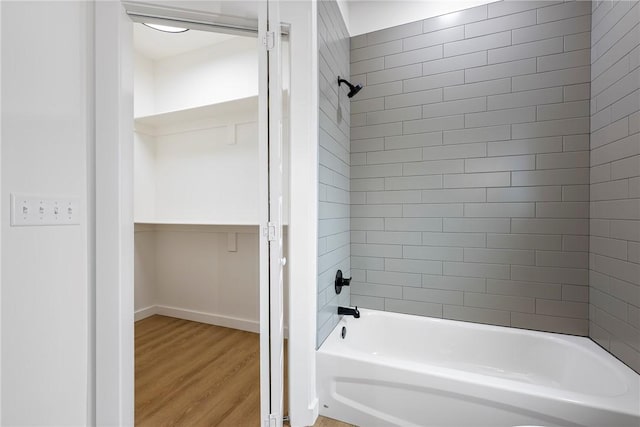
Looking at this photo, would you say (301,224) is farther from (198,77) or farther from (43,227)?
(198,77)

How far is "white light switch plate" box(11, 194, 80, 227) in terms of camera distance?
1.07 metres

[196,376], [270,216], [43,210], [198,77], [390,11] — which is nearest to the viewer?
[43,210]

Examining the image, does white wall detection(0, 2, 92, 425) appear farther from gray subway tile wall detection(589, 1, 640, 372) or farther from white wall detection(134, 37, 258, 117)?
gray subway tile wall detection(589, 1, 640, 372)

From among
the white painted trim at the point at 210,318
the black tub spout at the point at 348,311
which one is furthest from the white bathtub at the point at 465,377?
the white painted trim at the point at 210,318

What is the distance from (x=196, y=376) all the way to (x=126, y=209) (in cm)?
136

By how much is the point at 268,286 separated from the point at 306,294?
377mm

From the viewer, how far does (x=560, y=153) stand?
1847mm

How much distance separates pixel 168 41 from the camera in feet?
9.36

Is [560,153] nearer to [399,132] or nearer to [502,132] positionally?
[502,132]

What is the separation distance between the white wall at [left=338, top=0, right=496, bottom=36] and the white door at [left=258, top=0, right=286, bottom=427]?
129cm

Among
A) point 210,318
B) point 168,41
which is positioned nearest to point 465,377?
point 210,318

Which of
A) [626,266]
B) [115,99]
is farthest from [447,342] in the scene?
[115,99]

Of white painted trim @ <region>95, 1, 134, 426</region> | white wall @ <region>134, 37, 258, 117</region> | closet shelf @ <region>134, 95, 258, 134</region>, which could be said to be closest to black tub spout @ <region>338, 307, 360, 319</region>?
white painted trim @ <region>95, 1, 134, 426</region>

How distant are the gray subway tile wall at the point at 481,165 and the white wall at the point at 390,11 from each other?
6cm
